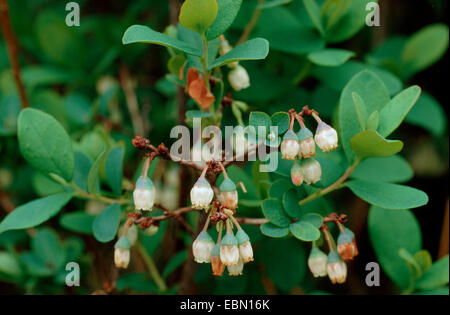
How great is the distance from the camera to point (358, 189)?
0.86m

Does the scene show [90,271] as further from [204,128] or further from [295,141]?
[295,141]

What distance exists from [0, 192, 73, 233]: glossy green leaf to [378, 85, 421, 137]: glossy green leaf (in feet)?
1.94

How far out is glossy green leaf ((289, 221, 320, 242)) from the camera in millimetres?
787

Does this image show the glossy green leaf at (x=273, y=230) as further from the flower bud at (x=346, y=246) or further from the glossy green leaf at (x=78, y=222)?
the glossy green leaf at (x=78, y=222)

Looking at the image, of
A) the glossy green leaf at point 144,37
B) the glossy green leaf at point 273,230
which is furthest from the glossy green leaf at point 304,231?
the glossy green leaf at point 144,37

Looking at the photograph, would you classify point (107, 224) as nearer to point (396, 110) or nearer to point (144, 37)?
point (144, 37)

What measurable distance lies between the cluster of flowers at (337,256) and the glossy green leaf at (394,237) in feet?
0.71

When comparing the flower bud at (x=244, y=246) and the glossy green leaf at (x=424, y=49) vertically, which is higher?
the glossy green leaf at (x=424, y=49)

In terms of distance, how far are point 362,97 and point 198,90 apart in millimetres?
296

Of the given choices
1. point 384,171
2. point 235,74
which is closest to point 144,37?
point 235,74

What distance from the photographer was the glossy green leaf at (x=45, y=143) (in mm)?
888

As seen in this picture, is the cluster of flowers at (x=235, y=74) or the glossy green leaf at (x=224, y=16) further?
the cluster of flowers at (x=235, y=74)
